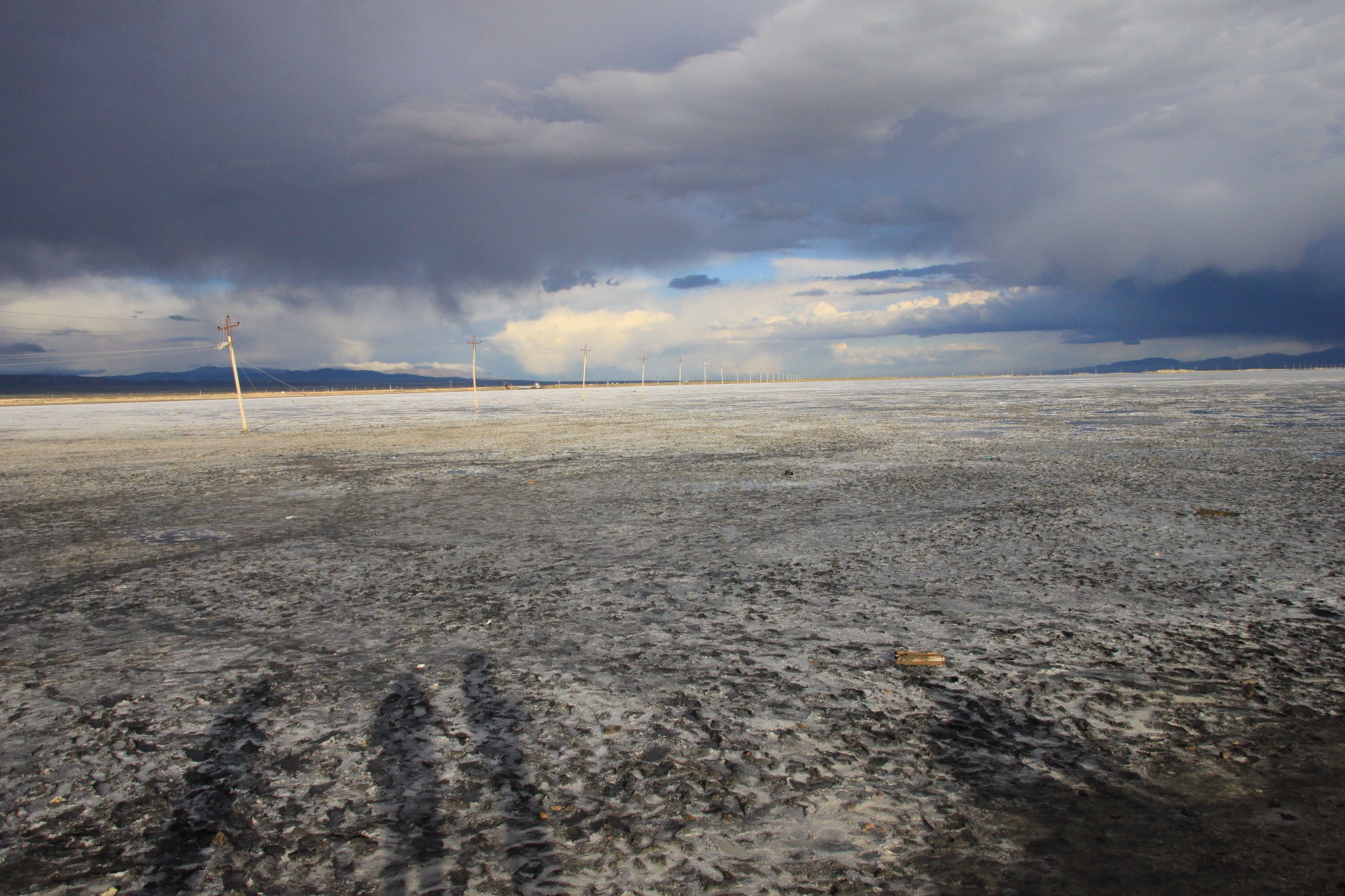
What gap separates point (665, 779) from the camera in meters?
3.61

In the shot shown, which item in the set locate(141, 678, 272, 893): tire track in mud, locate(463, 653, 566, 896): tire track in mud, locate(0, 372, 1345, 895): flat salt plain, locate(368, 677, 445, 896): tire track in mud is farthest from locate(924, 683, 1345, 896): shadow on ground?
locate(141, 678, 272, 893): tire track in mud

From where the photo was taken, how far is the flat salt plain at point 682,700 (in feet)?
10.1

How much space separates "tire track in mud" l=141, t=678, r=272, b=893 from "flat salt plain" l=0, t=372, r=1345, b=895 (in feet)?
0.05

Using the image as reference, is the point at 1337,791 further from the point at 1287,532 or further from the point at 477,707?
the point at 1287,532

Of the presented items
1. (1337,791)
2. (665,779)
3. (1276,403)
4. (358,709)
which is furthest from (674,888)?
(1276,403)

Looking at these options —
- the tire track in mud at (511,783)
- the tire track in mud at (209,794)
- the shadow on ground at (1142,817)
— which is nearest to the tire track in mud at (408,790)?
the tire track in mud at (511,783)

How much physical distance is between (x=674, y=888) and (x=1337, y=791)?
10.1ft

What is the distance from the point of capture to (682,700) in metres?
4.50

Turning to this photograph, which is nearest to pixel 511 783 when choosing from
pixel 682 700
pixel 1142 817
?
pixel 682 700

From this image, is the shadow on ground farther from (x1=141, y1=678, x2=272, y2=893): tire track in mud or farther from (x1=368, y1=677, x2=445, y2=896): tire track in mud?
(x1=141, y1=678, x2=272, y2=893): tire track in mud

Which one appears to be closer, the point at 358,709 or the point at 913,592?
the point at 358,709

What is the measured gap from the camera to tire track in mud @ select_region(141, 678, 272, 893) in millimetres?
3027

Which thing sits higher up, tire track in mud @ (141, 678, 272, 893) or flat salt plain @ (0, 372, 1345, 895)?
tire track in mud @ (141, 678, 272, 893)

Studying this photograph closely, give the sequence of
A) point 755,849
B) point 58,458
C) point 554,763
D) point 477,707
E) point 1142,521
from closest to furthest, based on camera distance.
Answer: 1. point 755,849
2. point 554,763
3. point 477,707
4. point 1142,521
5. point 58,458
